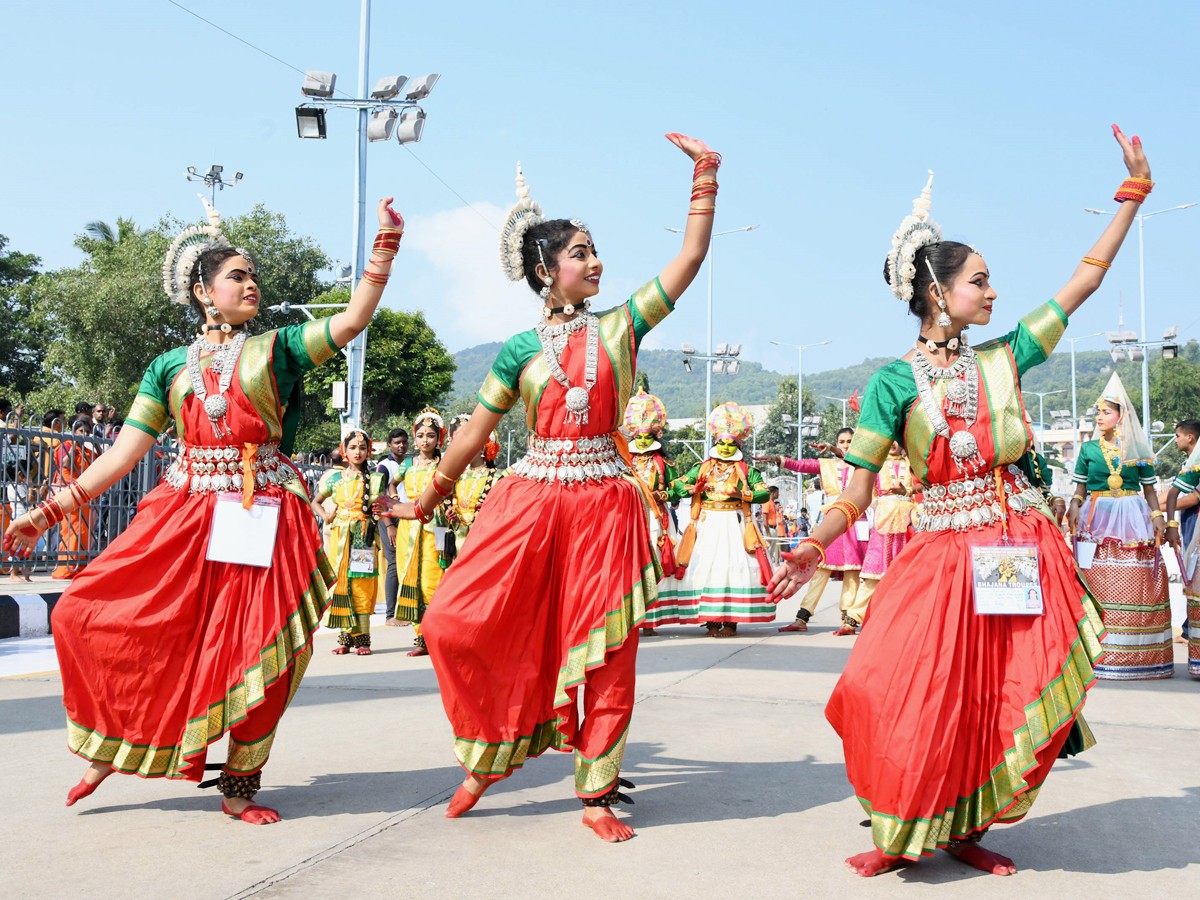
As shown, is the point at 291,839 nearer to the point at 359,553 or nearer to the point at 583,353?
the point at 583,353

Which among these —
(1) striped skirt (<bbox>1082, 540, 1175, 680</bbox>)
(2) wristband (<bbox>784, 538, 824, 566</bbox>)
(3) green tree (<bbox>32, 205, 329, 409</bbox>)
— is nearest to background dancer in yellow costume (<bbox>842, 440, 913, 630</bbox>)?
(1) striped skirt (<bbox>1082, 540, 1175, 680</bbox>)

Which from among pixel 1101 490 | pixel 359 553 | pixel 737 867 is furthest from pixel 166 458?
pixel 737 867

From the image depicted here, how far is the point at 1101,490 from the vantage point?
30.3ft

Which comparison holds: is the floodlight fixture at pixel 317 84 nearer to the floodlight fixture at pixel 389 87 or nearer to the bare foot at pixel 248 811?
the floodlight fixture at pixel 389 87

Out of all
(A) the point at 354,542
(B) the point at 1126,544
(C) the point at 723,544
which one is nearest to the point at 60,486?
(A) the point at 354,542

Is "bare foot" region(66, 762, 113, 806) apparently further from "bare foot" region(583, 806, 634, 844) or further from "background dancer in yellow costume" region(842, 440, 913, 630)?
"background dancer in yellow costume" region(842, 440, 913, 630)

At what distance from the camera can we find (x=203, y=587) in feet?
14.8

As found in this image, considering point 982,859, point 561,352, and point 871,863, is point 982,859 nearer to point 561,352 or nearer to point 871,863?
point 871,863

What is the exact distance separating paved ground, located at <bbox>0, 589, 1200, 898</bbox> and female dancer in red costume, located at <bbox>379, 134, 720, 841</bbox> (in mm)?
322

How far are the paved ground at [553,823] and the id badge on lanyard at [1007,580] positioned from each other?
806 millimetres

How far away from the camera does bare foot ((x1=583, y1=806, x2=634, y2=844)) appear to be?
4.08m

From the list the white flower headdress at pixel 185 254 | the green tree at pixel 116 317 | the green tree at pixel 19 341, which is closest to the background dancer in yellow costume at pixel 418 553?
the white flower headdress at pixel 185 254

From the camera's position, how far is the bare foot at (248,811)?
427cm

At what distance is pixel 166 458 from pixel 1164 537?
32.9 ft
